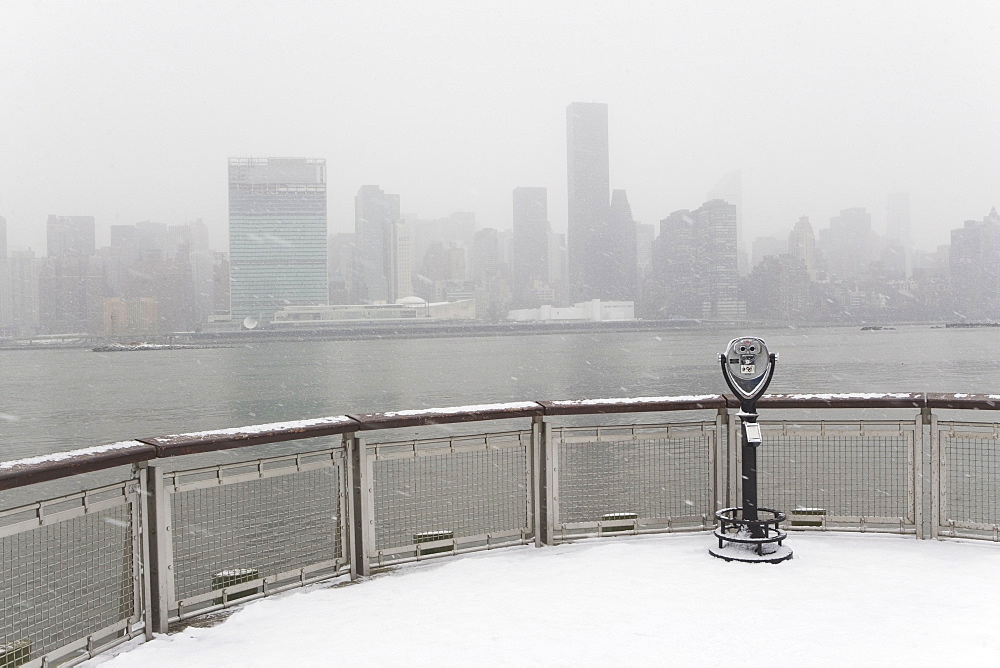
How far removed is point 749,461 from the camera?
486 centimetres

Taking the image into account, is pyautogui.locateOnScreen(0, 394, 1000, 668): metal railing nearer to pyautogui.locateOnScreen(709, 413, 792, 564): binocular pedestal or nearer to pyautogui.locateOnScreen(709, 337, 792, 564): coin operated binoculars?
pyautogui.locateOnScreen(709, 337, 792, 564): coin operated binoculars

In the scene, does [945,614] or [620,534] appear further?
[620,534]

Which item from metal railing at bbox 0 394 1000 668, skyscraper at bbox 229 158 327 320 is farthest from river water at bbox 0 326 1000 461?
skyscraper at bbox 229 158 327 320

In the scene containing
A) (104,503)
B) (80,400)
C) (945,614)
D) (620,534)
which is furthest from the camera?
(80,400)

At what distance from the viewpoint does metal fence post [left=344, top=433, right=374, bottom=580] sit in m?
4.53

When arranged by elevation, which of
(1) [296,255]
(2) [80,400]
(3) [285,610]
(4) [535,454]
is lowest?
(2) [80,400]

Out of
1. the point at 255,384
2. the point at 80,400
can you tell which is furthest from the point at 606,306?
the point at 80,400

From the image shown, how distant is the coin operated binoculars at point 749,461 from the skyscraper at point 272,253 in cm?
18183

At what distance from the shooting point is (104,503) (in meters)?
3.58

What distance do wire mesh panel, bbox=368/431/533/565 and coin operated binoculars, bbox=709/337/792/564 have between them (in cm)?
120

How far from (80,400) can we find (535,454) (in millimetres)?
60602

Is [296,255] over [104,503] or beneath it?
over

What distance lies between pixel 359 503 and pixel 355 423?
0.47 m

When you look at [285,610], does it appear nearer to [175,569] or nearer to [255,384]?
[175,569]
